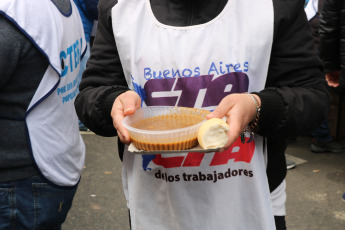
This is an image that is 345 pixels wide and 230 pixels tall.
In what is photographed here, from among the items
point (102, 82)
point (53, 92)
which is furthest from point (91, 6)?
point (102, 82)

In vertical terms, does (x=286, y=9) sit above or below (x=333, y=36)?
above

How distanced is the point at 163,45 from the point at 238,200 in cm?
59

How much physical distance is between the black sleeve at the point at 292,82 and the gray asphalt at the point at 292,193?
2293 millimetres

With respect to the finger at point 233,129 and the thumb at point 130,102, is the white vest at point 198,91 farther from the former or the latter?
the finger at point 233,129

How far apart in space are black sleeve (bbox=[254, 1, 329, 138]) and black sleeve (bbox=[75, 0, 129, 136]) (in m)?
0.52

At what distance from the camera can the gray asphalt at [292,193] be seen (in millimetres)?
3748

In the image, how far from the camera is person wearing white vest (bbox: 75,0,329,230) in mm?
1521

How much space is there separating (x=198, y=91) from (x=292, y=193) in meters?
2.89

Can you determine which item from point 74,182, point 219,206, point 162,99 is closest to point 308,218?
point 74,182

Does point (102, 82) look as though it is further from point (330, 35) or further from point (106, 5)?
point (330, 35)

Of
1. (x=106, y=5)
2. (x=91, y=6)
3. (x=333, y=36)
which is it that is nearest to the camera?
(x=106, y=5)

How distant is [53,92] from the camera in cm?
222

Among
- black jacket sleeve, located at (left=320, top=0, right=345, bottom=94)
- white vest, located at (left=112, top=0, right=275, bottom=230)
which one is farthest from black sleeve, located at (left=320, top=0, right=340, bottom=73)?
white vest, located at (left=112, top=0, right=275, bottom=230)

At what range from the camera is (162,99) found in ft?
5.22
